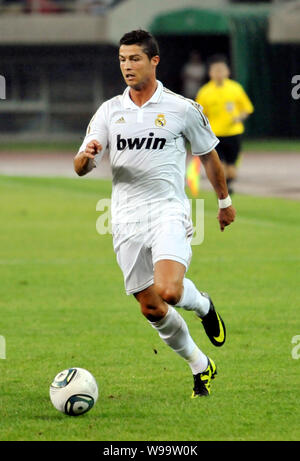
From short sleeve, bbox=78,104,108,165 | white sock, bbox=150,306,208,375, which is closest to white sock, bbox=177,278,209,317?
white sock, bbox=150,306,208,375

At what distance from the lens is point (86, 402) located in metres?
6.33

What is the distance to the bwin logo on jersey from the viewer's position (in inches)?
268

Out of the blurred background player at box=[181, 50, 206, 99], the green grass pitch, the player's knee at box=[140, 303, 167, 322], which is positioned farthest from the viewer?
the blurred background player at box=[181, 50, 206, 99]

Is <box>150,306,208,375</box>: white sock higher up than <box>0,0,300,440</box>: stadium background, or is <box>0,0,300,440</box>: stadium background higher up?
<box>150,306,208,375</box>: white sock

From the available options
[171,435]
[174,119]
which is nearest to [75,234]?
[174,119]

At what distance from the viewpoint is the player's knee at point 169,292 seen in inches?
251

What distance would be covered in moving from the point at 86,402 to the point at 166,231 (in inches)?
45.7

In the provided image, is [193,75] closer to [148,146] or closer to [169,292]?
[148,146]

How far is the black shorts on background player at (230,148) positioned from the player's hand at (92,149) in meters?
13.3

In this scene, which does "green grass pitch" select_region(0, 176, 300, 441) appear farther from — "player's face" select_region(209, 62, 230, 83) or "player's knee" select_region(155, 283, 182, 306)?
"player's face" select_region(209, 62, 230, 83)

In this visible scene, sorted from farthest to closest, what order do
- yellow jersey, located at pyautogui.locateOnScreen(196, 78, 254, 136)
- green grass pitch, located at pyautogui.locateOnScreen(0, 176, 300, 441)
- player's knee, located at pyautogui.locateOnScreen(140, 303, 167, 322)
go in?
yellow jersey, located at pyautogui.locateOnScreen(196, 78, 254, 136), player's knee, located at pyautogui.locateOnScreen(140, 303, 167, 322), green grass pitch, located at pyautogui.locateOnScreen(0, 176, 300, 441)

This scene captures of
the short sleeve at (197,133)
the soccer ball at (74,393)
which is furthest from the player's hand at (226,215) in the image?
the soccer ball at (74,393)

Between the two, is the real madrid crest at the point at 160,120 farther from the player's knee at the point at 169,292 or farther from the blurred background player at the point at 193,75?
the blurred background player at the point at 193,75

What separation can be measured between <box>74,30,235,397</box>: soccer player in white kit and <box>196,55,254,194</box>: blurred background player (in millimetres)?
12539
